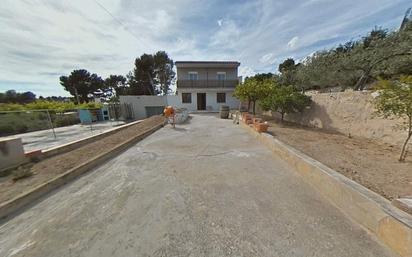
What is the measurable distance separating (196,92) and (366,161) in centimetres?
1998

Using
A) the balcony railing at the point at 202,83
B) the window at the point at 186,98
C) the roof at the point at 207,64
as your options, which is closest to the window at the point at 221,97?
the balcony railing at the point at 202,83

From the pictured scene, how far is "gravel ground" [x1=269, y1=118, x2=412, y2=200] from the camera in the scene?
2973 mm

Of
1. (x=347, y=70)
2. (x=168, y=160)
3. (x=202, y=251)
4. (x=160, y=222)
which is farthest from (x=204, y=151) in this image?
(x=347, y=70)

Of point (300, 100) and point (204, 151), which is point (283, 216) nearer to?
point (204, 151)

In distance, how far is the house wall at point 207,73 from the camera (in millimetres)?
23625

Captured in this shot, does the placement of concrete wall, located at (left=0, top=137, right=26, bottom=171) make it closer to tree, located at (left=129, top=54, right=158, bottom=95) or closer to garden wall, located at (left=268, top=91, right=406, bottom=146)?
garden wall, located at (left=268, top=91, right=406, bottom=146)

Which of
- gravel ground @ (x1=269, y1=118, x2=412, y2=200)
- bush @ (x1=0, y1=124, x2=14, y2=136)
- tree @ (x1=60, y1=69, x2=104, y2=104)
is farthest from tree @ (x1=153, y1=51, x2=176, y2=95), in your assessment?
gravel ground @ (x1=269, y1=118, x2=412, y2=200)

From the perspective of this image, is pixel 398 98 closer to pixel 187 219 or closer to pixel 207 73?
pixel 187 219

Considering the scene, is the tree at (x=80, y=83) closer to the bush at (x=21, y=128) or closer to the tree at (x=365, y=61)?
the bush at (x=21, y=128)

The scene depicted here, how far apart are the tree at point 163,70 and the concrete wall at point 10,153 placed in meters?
29.3

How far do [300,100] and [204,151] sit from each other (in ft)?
19.5

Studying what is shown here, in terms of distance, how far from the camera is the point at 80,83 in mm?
43938

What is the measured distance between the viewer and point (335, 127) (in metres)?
7.68

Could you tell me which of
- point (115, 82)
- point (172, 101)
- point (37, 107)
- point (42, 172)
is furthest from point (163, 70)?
point (42, 172)
